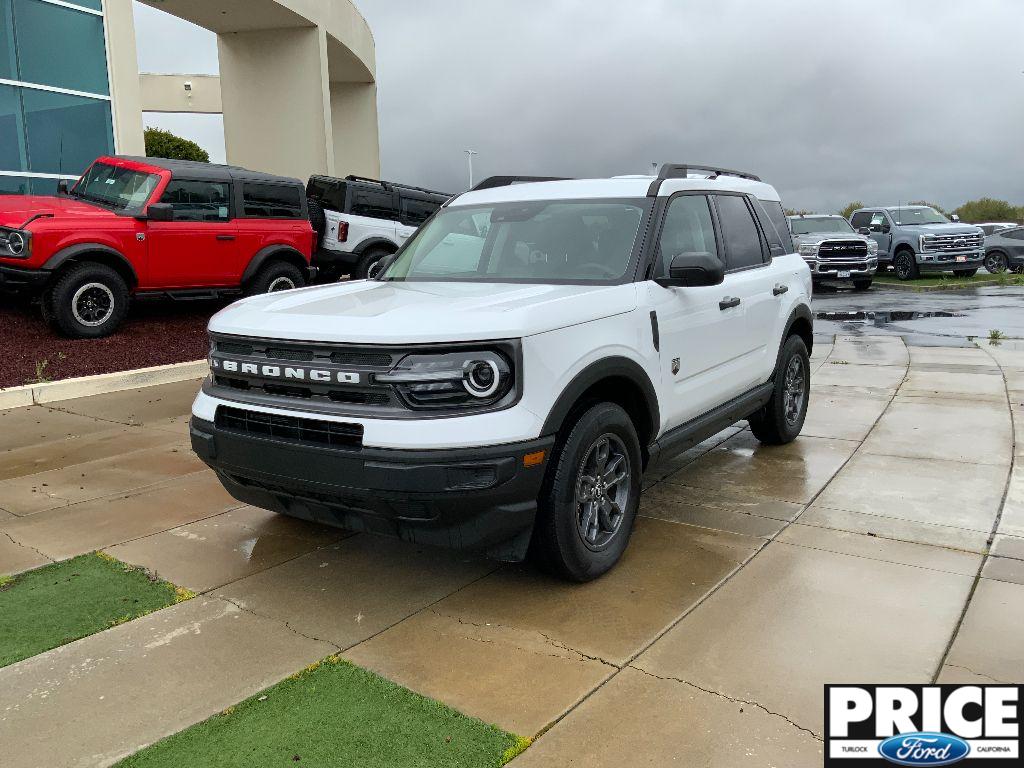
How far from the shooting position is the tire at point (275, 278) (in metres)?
12.3

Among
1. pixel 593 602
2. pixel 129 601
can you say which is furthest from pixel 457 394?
pixel 129 601

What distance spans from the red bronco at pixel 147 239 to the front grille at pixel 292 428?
7268 mm

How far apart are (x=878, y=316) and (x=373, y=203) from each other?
30.6 ft

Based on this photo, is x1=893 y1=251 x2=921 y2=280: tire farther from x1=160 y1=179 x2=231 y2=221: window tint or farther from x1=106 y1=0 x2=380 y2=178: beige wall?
x1=160 y1=179 x2=231 y2=221: window tint

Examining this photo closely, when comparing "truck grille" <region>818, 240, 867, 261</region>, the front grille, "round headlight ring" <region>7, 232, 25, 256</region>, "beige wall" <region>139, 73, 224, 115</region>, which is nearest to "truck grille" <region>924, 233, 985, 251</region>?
"truck grille" <region>818, 240, 867, 261</region>

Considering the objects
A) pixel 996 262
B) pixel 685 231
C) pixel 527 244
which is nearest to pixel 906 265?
pixel 996 262

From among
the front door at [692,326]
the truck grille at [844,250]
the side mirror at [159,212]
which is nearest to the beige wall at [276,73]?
the side mirror at [159,212]

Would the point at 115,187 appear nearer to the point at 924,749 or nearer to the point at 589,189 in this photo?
the point at 589,189

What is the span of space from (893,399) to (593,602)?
5448mm

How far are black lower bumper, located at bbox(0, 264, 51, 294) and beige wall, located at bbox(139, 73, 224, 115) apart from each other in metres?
31.9

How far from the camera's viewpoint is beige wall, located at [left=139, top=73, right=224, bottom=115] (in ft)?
126

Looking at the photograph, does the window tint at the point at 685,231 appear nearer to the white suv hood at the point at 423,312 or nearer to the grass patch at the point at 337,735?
the white suv hood at the point at 423,312

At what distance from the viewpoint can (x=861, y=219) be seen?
26094 mm

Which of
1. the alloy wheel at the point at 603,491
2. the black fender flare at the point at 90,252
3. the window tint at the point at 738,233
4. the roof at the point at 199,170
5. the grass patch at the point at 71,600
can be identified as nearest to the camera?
the grass patch at the point at 71,600
